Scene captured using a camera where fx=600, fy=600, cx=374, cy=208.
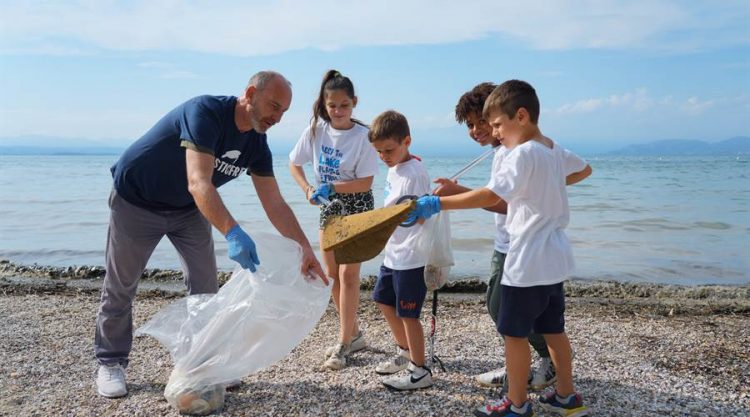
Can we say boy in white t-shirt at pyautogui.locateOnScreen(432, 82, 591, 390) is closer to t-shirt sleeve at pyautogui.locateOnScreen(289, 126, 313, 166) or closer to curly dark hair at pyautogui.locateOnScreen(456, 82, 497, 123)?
curly dark hair at pyautogui.locateOnScreen(456, 82, 497, 123)

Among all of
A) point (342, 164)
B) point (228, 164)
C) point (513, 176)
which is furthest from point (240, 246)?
point (513, 176)

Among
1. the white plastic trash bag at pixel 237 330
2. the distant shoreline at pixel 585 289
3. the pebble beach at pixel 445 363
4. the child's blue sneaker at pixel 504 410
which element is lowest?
the distant shoreline at pixel 585 289

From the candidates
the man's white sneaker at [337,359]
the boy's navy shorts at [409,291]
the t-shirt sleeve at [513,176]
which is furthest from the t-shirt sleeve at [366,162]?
the t-shirt sleeve at [513,176]

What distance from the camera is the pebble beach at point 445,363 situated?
3.28 metres

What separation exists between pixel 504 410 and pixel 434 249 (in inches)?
36.6

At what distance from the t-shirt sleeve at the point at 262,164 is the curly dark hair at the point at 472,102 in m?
1.14

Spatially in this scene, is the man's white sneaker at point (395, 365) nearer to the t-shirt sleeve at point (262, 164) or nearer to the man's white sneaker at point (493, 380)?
the man's white sneaker at point (493, 380)

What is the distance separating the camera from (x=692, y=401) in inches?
130

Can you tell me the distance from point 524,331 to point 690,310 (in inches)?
147

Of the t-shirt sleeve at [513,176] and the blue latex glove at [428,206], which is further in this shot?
the blue latex glove at [428,206]

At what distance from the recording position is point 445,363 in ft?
13.1

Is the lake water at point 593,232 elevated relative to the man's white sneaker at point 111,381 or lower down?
lower down

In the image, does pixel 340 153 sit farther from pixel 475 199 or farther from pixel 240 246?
pixel 475 199

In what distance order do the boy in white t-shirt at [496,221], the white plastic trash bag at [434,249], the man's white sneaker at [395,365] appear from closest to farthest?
the boy in white t-shirt at [496,221]
the white plastic trash bag at [434,249]
the man's white sneaker at [395,365]
